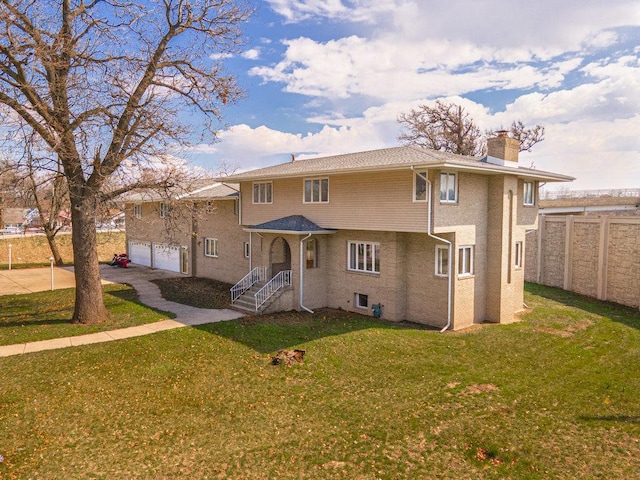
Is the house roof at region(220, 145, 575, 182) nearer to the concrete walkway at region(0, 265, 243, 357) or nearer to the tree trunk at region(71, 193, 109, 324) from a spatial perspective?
the concrete walkway at region(0, 265, 243, 357)

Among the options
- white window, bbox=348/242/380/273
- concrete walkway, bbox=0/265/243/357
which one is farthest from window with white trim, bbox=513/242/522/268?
concrete walkway, bbox=0/265/243/357

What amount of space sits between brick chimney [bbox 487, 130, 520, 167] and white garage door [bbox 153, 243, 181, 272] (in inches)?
809

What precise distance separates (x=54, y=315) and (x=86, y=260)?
3539mm

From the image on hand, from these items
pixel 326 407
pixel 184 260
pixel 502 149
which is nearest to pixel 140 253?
pixel 184 260

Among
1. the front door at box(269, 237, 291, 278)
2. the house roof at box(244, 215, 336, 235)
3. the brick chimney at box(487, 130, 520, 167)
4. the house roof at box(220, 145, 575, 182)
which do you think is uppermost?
the brick chimney at box(487, 130, 520, 167)

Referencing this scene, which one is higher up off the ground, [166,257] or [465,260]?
[465,260]

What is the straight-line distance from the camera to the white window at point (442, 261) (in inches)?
677

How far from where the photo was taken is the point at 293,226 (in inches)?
756

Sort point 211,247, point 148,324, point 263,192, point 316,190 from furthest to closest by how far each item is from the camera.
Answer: point 211,247 < point 263,192 < point 316,190 < point 148,324

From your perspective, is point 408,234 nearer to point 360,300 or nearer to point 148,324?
point 360,300

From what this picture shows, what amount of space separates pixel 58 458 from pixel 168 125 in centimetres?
1179

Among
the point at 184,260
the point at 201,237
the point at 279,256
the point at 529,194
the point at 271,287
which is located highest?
the point at 529,194

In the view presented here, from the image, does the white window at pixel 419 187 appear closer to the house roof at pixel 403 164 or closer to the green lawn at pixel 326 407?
the house roof at pixel 403 164

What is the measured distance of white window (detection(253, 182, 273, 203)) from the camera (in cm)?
2222
